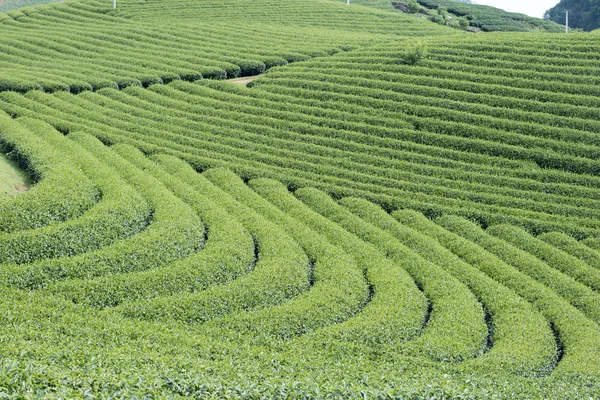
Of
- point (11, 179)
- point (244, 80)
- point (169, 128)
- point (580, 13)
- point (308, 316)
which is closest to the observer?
point (308, 316)

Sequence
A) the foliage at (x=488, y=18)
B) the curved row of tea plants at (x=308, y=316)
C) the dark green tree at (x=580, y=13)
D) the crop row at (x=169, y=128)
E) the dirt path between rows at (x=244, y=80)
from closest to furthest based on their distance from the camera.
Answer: the curved row of tea plants at (x=308, y=316) < the crop row at (x=169, y=128) < the dirt path between rows at (x=244, y=80) < the foliage at (x=488, y=18) < the dark green tree at (x=580, y=13)

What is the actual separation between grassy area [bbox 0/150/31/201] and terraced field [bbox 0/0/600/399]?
0.63 meters

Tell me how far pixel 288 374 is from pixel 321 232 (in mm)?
9701

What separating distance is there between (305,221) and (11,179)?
32.2ft

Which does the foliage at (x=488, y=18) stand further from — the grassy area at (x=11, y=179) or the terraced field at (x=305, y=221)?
the grassy area at (x=11, y=179)

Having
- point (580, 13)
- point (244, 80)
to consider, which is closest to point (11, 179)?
point (244, 80)

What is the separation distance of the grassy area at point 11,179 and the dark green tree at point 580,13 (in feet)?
265

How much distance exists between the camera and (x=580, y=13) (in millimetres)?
93125

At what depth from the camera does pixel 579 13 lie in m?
93.6

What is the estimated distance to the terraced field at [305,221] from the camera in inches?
557

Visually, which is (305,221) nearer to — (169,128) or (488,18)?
(169,128)

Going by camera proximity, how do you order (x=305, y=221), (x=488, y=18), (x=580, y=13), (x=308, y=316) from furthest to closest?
(x=580, y=13) → (x=488, y=18) → (x=305, y=221) → (x=308, y=316)

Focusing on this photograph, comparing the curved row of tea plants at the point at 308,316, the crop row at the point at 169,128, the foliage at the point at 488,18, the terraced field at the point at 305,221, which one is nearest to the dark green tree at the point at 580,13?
the foliage at the point at 488,18

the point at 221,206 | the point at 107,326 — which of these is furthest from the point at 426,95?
the point at 107,326
